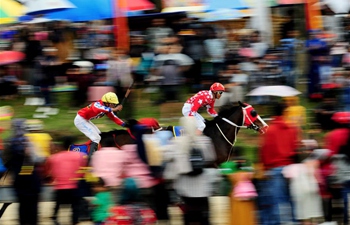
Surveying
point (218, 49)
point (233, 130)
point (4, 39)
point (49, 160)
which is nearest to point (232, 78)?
point (218, 49)

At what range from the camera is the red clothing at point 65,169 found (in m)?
9.98

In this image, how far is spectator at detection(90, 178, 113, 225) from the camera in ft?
31.6

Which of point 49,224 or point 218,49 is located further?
point 218,49

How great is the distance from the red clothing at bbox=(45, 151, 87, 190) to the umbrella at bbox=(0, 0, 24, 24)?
8817 mm

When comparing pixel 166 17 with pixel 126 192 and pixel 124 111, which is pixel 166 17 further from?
pixel 126 192

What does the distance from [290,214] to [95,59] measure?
8186 mm

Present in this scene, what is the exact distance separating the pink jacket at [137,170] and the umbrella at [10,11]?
9.24 metres

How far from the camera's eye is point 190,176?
9.68 m

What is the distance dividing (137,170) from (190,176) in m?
0.66

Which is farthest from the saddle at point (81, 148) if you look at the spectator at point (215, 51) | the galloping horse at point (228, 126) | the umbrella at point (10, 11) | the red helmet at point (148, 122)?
the umbrella at point (10, 11)

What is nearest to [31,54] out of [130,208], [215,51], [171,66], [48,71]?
[48,71]

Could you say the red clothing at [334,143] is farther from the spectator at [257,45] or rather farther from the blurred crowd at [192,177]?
the spectator at [257,45]

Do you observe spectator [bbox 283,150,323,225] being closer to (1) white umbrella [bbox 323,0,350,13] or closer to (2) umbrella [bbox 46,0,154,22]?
(1) white umbrella [bbox 323,0,350,13]

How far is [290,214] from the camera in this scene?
10.2m
